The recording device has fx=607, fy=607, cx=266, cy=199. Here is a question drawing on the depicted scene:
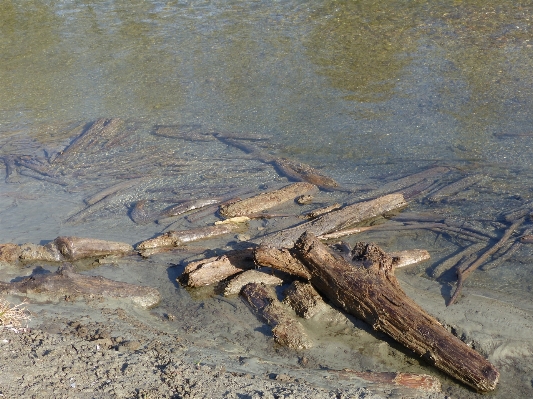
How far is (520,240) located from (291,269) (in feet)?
8.44

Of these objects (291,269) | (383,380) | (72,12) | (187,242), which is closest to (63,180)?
(187,242)

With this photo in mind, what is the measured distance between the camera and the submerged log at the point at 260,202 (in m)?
7.07

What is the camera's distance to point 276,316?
16.8 feet

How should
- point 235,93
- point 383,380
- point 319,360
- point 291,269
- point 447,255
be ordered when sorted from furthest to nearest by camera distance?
point 235,93 < point 447,255 < point 291,269 < point 319,360 < point 383,380

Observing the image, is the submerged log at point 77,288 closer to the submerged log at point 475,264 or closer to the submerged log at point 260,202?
the submerged log at point 260,202

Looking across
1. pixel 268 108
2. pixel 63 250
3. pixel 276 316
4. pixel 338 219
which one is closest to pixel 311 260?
pixel 276 316

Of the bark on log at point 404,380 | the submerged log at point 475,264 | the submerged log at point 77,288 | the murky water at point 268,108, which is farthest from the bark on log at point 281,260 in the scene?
the submerged log at point 475,264

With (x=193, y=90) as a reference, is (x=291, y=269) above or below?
above

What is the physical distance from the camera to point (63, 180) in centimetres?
852

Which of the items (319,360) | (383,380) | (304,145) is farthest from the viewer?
(304,145)

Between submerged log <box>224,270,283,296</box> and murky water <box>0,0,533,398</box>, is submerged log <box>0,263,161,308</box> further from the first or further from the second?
submerged log <box>224,270,283,296</box>

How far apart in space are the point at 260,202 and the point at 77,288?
245 centimetres

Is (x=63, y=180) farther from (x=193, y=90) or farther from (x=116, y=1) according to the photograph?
(x=116, y=1)

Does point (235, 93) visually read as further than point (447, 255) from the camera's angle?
Yes
